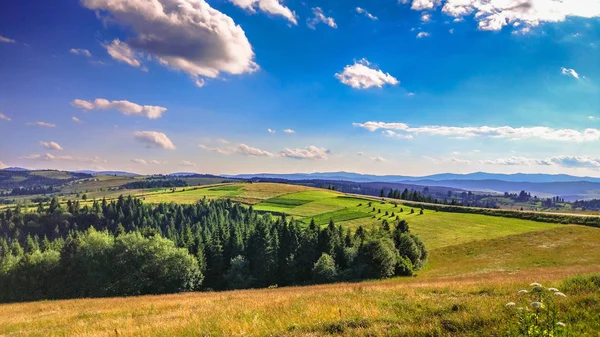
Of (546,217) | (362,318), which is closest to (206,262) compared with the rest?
(362,318)

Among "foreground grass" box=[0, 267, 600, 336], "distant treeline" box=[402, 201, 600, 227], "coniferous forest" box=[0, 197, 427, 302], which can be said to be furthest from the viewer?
"distant treeline" box=[402, 201, 600, 227]

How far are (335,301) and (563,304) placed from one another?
30.1ft

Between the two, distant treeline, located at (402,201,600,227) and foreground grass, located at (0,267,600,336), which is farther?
distant treeline, located at (402,201,600,227)

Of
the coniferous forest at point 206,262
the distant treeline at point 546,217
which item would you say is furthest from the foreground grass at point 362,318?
the distant treeline at point 546,217

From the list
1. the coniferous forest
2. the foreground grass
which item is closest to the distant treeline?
the coniferous forest

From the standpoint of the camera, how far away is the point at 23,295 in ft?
213

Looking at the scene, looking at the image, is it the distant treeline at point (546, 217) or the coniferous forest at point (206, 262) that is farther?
the distant treeline at point (546, 217)

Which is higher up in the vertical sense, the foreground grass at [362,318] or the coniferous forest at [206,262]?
the foreground grass at [362,318]

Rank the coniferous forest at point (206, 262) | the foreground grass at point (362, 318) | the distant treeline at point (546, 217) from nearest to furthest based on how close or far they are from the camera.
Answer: the foreground grass at point (362, 318) → the coniferous forest at point (206, 262) → the distant treeline at point (546, 217)

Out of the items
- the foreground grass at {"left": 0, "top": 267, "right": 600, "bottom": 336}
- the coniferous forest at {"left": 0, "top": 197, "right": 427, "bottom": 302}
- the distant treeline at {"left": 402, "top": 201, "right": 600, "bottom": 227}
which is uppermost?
the foreground grass at {"left": 0, "top": 267, "right": 600, "bottom": 336}

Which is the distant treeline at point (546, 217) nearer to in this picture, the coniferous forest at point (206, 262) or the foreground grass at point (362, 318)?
the coniferous forest at point (206, 262)

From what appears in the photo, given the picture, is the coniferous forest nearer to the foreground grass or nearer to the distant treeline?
the foreground grass

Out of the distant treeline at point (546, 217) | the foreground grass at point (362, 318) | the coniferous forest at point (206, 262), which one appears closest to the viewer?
the foreground grass at point (362, 318)

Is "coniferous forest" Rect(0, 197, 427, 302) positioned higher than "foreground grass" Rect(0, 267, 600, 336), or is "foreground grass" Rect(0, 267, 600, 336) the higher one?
"foreground grass" Rect(0, 267, 600, 336)
